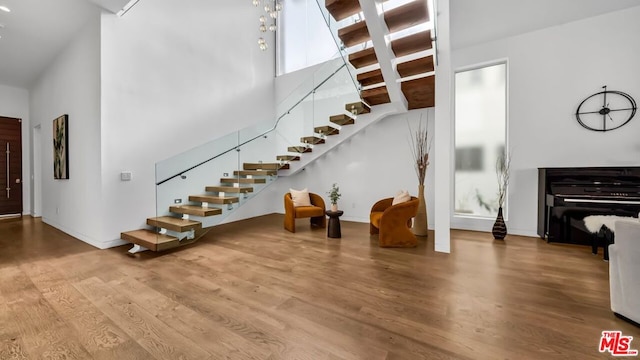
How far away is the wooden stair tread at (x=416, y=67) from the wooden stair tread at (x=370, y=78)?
13.7 inches

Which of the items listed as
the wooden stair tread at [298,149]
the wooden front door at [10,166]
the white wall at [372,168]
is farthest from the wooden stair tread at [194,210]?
the wooden front door at [10,166]

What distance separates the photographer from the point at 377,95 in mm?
4621

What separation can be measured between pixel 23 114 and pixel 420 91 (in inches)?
393

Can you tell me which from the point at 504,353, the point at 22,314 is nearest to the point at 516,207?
the point at 504,353

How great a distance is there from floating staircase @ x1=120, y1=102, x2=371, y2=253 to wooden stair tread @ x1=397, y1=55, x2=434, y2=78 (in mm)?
1040

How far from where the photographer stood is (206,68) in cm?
531

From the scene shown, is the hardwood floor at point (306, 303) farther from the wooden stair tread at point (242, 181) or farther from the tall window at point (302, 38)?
the tall window at point (302, 38)

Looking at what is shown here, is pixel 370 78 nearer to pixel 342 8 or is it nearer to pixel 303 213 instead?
pixel 342 8

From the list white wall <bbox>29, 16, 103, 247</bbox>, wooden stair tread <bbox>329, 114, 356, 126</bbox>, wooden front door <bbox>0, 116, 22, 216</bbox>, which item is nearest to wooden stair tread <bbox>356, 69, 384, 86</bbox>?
wooden stair tread <bbox>329, 114, 356, 126</bbox>

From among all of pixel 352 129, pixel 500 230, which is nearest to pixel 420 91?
pixel 352 129

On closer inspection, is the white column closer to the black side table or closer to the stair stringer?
the stair stringer

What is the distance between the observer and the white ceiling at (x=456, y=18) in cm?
368

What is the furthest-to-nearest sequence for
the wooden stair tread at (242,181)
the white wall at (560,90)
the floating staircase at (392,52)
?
the wooden stair tread at (242,181) → the white wall at (560,90) → the floating staircase at (392,52)

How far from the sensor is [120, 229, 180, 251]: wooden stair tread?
356 cm
